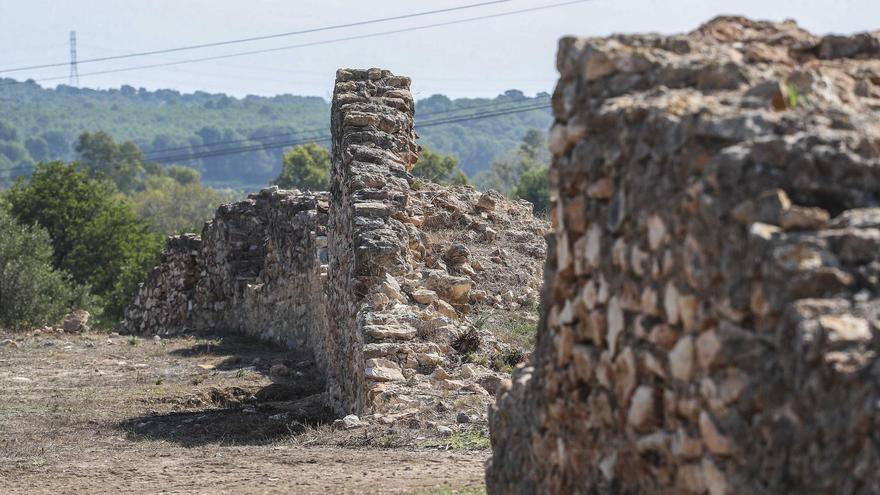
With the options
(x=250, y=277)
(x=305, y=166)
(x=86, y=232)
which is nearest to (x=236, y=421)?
(x=250, y=277)

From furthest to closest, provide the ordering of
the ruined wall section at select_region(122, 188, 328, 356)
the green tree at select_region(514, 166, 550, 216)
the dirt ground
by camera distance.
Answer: the green tree at select_region(514, 166, 550, 216) → the ruined wall section at select_region(122, 188, 328, 356) → the dirt ground

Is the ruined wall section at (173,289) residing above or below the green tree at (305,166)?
below

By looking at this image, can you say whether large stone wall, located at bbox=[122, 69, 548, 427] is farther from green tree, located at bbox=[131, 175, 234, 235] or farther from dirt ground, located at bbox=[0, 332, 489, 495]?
green tree, located at bbox=[131, 175, 234, 235]

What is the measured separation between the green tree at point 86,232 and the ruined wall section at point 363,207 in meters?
24.5

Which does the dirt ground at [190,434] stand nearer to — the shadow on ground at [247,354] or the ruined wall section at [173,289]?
the shadow on ground at [247,354]

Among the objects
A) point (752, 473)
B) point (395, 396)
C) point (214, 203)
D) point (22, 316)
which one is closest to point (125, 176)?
point (214, 203)

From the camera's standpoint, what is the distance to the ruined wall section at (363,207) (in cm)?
1266

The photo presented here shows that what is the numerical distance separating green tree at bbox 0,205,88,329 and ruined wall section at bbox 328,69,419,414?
1417 centimetres

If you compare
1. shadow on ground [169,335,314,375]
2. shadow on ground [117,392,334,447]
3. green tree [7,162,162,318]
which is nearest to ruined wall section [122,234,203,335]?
shadow on ground [169,335,314,375]

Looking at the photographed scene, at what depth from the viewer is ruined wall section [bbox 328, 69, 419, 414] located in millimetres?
12656

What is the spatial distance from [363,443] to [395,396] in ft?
2.96

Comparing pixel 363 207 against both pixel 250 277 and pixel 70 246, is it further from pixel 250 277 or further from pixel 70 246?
pixel 70 246

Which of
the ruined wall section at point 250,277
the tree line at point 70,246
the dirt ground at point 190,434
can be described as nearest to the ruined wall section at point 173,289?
the ruined wall section at point 250,277

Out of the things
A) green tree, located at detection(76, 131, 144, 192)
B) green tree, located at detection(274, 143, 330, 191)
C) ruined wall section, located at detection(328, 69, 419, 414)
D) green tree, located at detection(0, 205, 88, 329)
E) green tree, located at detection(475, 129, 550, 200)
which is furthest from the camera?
green tree, located at detection(76, 131, 144, 192)
